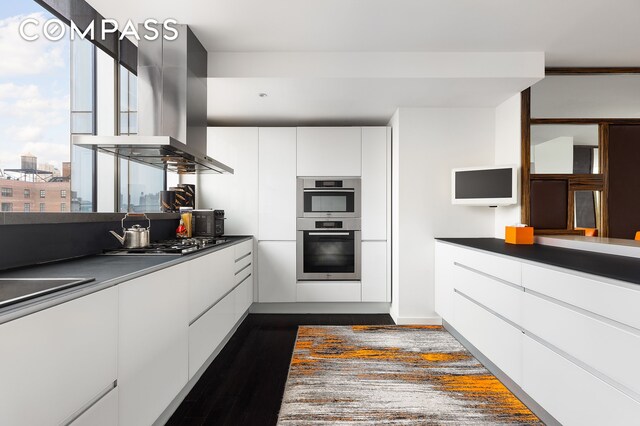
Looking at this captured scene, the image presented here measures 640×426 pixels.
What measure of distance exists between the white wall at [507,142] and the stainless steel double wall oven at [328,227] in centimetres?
152

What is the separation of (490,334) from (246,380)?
1789 mm

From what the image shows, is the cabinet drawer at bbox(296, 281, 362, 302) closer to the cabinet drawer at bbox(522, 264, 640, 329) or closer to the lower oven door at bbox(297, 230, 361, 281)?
the lower oven door at bbox(297, 230, 361, 281)

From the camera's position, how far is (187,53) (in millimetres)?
2639

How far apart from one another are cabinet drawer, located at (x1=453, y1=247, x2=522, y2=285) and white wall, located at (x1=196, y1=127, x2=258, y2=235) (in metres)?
2.29

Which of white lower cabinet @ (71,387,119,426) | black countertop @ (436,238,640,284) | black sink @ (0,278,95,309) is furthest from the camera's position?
black countertop @ (436,238,640,284)

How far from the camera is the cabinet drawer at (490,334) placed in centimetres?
228

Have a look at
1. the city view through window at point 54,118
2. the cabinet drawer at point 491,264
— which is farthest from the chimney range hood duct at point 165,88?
the cabinet drawer at point 491,264

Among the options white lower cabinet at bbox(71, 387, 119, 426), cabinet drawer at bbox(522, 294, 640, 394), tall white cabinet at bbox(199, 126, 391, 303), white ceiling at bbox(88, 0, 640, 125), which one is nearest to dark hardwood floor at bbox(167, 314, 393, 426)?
tall white cabinet at bbox(199, 126, 391, 303)

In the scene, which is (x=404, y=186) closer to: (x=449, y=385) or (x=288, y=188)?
(x=288, y=188)

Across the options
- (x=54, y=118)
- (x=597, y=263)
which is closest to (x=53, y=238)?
(x=54, y=118)

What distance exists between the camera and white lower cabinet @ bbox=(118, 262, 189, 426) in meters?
1.54

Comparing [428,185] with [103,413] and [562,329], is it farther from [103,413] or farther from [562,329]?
[103,413]

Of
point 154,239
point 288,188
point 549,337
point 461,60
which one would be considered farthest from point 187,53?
point 549,337

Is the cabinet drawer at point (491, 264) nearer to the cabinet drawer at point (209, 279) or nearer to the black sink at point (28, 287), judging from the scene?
the cabinet drawer at point (209, 279)
